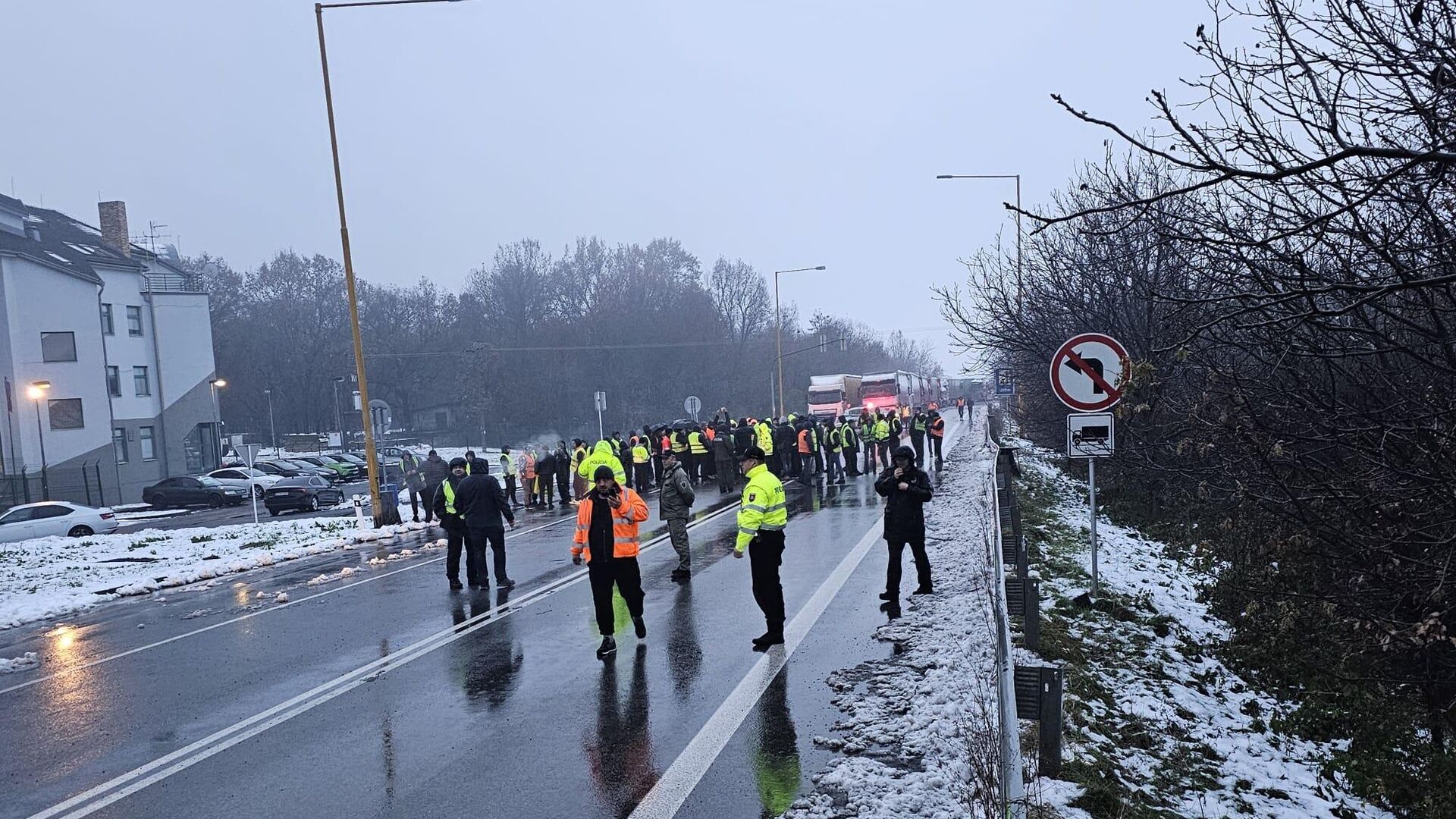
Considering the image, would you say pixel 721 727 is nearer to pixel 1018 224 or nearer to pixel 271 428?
pixel 1018 224

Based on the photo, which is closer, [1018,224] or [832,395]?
[1018,224]

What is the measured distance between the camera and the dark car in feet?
106

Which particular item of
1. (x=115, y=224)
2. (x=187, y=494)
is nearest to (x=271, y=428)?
(x=115, y=224)

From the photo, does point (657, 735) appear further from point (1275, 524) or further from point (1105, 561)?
point (1105, 561)

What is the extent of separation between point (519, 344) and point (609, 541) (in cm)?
7145

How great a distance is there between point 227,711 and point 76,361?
43.9m

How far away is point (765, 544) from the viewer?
30.6 feet

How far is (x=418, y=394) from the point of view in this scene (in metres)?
89.2

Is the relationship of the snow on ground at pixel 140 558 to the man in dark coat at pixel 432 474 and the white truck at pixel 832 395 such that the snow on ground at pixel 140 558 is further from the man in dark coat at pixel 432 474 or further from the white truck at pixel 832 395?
the white truck at pixel 832 395

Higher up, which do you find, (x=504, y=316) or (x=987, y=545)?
(x=504, y=316)

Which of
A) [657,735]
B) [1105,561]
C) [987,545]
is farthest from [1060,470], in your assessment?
[657,735]

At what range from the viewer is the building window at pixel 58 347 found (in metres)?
43.6

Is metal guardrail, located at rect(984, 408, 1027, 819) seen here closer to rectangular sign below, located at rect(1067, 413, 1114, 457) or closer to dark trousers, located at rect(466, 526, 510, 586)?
rectangular sign below, located at rect(1067, 413, 1114, 457)

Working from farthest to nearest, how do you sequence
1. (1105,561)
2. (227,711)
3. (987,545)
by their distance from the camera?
(1105,561) < (987,545) < (227,711)
